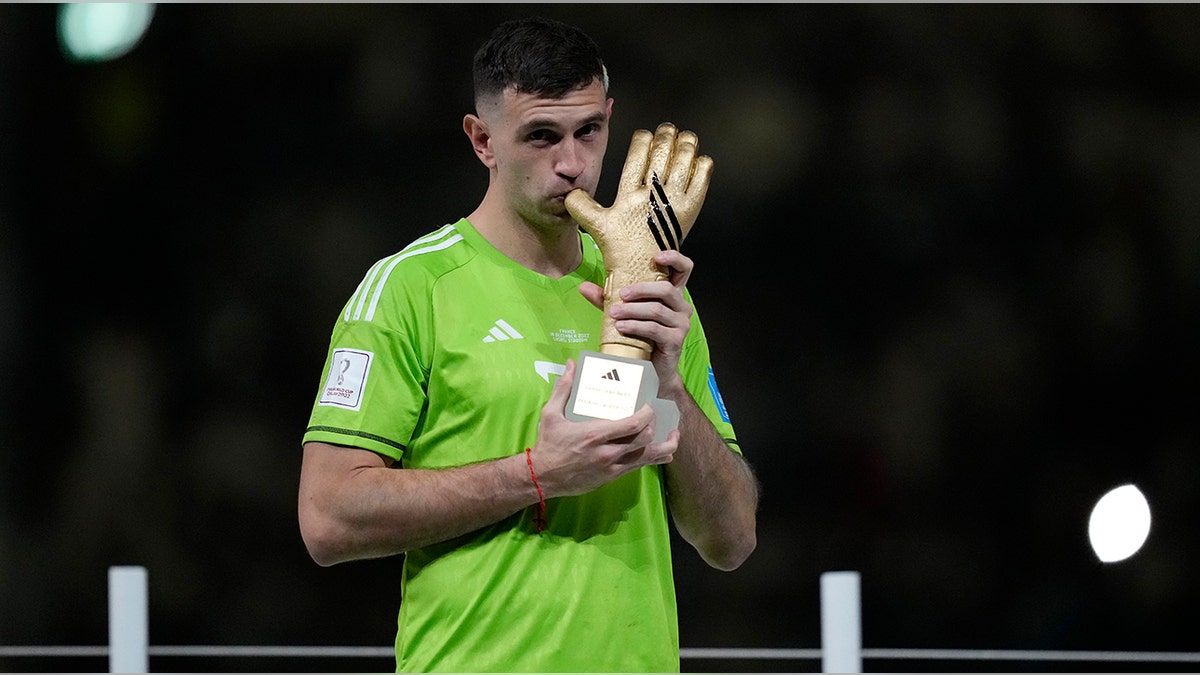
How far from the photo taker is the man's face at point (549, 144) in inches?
58.9

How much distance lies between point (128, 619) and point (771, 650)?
160 centimetres

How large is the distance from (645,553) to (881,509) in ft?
5.89

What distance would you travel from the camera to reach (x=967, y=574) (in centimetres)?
317

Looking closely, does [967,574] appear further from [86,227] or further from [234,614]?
[86,227]

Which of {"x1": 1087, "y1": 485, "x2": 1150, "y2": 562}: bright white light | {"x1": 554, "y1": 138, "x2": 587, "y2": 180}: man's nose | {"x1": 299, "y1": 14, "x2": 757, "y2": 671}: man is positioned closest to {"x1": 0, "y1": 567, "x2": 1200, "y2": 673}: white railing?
{"x1": 1087, "y1": 485, "x2": 1150, "y2": 562}: bright white light

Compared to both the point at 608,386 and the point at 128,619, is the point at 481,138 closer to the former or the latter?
the point at 608,386

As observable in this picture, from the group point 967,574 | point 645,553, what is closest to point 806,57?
point 967,574

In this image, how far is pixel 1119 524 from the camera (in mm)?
3164

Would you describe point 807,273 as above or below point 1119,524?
above

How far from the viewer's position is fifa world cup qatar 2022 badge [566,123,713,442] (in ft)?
4.32

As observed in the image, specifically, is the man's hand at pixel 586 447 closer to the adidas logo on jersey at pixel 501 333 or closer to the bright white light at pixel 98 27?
the adidas logo on jersey at pixel 501 333

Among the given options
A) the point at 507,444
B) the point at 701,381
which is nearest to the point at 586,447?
the point at 507,444

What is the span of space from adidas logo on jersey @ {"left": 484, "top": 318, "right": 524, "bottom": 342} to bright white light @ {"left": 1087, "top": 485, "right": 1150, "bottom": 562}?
86.2 inches

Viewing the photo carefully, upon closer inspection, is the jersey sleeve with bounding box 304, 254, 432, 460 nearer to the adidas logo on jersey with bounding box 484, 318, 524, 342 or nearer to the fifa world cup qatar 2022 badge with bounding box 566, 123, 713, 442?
the adidas logo on jersey with bounding box 484, 318, 524, 342
